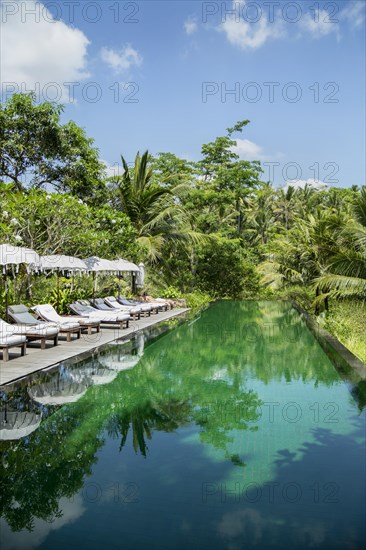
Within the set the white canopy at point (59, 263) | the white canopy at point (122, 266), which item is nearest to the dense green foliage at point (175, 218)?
the white canopy at point (122, 266)

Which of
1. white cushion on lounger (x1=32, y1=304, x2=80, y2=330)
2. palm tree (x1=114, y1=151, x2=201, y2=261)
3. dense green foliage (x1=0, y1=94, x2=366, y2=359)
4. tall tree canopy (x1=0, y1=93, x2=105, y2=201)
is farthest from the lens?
palm tree (x1=114, y1=151, x2=201, y2=261)

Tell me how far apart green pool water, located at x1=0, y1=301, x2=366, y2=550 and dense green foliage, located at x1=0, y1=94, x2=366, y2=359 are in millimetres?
4716

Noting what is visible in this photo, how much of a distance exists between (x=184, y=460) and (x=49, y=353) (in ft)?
17.3

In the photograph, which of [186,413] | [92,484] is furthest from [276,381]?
[92,484]

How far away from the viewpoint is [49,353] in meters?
9.32

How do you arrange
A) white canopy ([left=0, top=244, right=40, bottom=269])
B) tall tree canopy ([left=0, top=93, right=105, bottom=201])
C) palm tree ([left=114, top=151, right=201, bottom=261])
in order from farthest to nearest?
palm tree ([left=114, top=151, right=201, bottom=261]) → tall tree canopy ([left=0, top=93, right=105, bottom=201]) → white canopy ([left=0, top=244, right=40, bottom=269])

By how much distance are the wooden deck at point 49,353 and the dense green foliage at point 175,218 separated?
3447mm

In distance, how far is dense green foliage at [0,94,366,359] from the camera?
14.6 meters

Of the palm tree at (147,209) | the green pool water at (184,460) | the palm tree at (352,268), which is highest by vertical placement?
the palm tree at (147,209)

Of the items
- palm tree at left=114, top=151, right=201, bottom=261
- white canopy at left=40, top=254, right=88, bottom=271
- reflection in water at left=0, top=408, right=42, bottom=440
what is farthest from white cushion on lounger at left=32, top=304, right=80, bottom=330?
palm tree at left=114, top=151, right=201, bottom=261

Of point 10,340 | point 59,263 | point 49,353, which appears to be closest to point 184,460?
point 10,340

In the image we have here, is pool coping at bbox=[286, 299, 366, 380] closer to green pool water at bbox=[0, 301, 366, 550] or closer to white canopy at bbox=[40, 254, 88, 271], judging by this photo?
green pool water at bbox=[0, 301, 366, 550]

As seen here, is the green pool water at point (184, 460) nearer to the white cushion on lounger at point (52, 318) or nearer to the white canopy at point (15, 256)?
the white cushion on lounger at point (52, 318)

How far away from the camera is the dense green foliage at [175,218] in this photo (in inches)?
574
